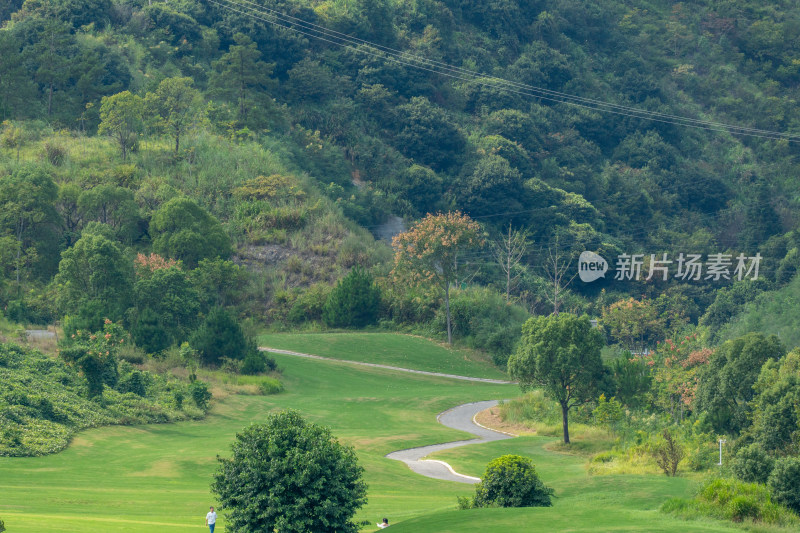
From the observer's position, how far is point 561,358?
132ft

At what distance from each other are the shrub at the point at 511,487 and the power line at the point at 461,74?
83195mm

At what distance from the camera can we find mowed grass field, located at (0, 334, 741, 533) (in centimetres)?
2027

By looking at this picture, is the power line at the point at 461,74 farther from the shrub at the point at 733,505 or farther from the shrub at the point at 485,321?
the shrub at the point at 733,505

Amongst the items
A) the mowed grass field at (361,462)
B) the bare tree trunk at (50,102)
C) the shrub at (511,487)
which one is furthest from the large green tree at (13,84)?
the shrub at (511,487)

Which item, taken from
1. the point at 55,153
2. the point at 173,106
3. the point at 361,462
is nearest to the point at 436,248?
the point at 173,106

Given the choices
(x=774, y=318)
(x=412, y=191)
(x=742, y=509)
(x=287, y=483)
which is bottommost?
(x=287, y=483)

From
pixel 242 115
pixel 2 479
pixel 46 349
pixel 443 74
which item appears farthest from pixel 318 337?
pixel 443 74

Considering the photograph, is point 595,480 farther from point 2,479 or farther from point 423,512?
point 2,479

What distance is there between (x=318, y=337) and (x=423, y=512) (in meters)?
41.7

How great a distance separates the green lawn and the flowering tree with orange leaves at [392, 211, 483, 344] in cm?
291

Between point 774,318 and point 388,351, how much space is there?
95.3ft

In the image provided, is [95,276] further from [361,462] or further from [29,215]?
[361,462]

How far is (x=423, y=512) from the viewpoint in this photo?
24.1m

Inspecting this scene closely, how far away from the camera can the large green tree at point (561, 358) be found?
133 ft
